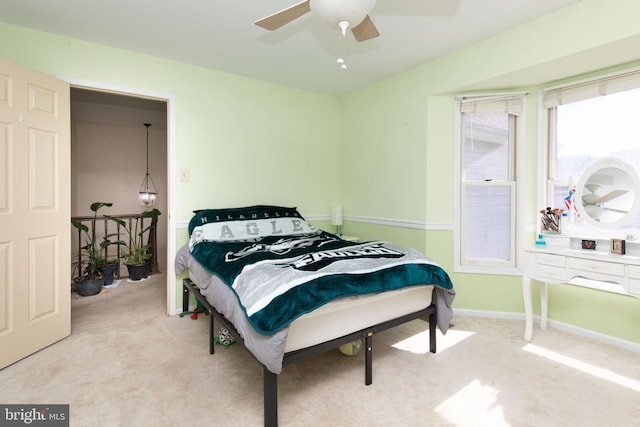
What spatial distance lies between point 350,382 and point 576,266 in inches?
71.4

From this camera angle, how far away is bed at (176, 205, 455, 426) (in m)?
1.60

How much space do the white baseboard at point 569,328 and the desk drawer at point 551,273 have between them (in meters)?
0.69

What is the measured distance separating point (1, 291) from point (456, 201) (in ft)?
12.3

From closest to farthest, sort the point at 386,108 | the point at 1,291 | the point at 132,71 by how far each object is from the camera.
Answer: the point at 1,291
the point at 132,71
the point at 386,108

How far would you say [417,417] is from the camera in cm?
173

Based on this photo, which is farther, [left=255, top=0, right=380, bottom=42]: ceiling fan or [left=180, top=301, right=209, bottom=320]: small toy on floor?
[left=180, top=301, right=209, bottom=320]: small toy on floor

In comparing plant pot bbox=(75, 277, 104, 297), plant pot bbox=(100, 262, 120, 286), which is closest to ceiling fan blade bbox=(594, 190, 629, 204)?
plant pot bbox=(75, 277, 104, 297)

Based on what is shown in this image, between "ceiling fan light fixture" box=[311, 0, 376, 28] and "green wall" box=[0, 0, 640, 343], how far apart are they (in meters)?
1.74

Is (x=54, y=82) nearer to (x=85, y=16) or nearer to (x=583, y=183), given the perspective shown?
(x=85, y=16)

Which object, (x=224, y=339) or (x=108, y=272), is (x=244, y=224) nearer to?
(x=224, y=339)

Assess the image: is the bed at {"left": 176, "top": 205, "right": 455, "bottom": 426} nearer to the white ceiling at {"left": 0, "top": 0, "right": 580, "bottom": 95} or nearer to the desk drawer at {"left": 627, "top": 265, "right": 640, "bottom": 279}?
the desk drawer at {"left": 627, "top": 265, "right": 640, "bottom": 279}

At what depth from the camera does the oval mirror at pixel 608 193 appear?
2389 millimetres

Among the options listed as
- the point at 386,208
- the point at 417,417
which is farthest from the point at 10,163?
the point at 386,208

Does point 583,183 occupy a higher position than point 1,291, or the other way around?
point 583,183
